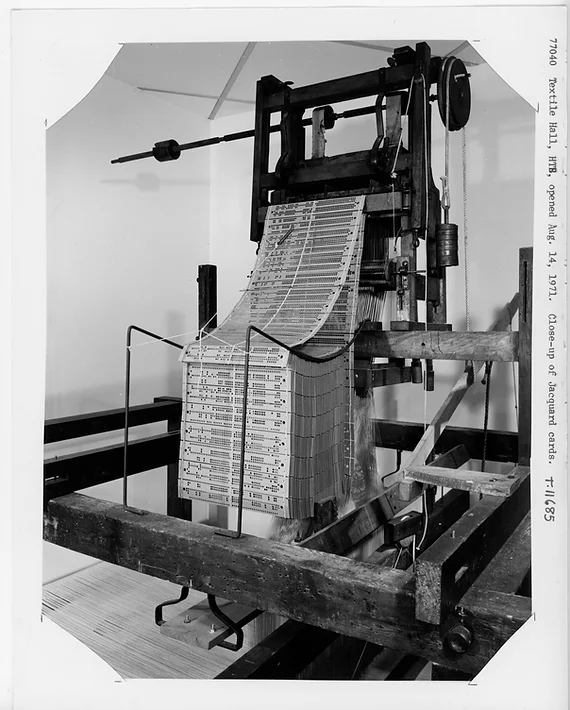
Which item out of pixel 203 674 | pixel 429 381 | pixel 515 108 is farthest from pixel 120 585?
pixel 515 108

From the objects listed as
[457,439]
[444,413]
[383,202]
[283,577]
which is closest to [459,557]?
[283,577]

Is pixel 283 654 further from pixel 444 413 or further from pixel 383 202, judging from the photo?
pixel 383 202

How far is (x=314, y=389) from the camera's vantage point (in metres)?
1.54

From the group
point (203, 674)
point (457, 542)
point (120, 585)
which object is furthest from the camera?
point (120, 585)

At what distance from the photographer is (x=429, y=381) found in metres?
2.14

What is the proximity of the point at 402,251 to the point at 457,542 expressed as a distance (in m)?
1.02

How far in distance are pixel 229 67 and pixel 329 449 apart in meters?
1.90

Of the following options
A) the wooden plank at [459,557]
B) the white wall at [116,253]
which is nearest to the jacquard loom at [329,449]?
the wooden plank at [459,557]

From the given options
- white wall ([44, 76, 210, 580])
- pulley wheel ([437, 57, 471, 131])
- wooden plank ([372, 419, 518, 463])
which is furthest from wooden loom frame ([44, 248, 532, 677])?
white wall ([44, 76, 210, 580])

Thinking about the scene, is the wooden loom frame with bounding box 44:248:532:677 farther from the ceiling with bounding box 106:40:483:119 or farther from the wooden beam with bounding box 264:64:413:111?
the ceiling with bounding box 106:40:483:119

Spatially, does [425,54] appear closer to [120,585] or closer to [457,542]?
[457,542]

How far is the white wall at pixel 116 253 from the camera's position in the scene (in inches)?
113

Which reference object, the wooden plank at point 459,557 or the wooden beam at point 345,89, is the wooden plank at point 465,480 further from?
the wooden beam at point 345,89

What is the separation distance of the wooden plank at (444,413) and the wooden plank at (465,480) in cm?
27
